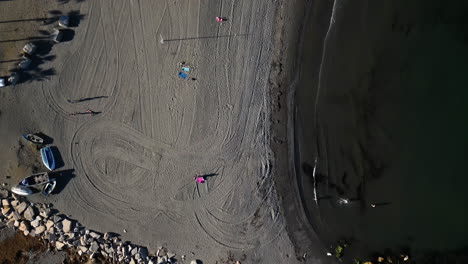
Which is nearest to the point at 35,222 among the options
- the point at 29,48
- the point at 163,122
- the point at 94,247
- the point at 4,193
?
the point at 4,193

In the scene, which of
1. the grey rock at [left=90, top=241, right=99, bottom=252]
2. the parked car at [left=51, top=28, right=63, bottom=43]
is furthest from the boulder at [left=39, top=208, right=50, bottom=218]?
Answer: the parked car at [left=51, top=28, right=63, bottom=43]

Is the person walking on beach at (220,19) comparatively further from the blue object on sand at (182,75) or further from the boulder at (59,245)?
the boulder at (59,245)

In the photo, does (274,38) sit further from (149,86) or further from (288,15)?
(149,86)

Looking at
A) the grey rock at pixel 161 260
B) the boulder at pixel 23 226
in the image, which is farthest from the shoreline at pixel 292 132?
the boulder at pixel 23 226

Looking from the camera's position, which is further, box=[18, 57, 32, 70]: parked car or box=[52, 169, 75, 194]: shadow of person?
box=[52, 169, 75, 194]: shadow of person

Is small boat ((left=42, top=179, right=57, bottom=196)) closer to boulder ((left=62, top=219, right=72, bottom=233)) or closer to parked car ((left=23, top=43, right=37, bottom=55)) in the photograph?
boulder ((left=62, top=219, right=72, bottom=233))

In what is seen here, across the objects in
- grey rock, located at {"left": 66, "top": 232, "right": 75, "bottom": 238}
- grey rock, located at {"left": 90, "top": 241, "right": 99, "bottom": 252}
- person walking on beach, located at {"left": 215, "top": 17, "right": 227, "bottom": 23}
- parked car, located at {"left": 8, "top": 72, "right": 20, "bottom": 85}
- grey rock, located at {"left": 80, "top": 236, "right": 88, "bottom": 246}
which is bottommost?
grey rock, located at {"left": 90, "top": 241, "right": 99, "bottom": 252}

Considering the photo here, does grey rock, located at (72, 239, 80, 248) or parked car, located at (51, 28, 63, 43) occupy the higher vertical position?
parked car, located at (51, 28, 63, 43)
